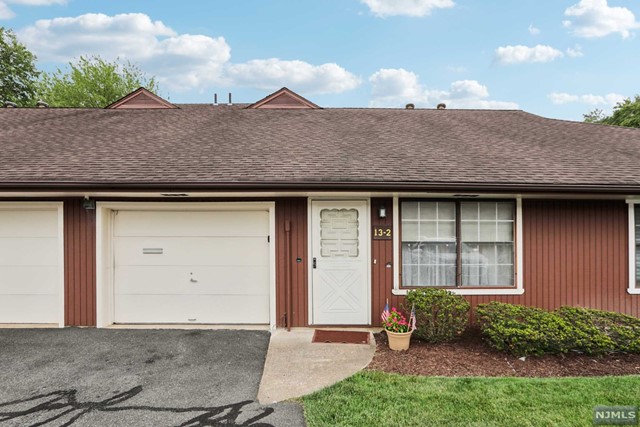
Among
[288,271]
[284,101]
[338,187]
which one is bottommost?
[288,271]

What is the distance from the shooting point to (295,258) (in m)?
5.64

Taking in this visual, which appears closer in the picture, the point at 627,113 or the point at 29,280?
the point at 29,280

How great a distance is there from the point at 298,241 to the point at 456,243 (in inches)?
105

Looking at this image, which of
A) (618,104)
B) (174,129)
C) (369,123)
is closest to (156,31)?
(174,129)

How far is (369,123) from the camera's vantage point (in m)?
7.91

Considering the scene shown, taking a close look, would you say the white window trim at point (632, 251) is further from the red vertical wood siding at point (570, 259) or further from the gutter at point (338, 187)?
the gutter at point (338, 187)

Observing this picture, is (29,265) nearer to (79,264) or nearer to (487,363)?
(79,264)

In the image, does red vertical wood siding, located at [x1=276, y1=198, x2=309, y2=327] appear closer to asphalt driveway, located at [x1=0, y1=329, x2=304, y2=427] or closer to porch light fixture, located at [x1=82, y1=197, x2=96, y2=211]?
asphalt driveway, located at [x1=0, y1=329, x2=304, y2=427]

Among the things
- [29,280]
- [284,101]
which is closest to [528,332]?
[284,101]

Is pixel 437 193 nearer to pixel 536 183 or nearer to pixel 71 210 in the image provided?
pixel 536 183

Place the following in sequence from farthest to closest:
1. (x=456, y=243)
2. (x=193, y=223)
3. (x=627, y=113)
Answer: (x=627, y=113) → (x=193, y=223) → (x=456, y=243)

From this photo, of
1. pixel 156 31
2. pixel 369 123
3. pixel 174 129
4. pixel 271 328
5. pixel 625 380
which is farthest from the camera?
pixel 156 31

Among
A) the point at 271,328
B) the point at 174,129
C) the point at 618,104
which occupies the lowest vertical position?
the point at 271,328

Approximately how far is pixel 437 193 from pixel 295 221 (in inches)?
91.3
